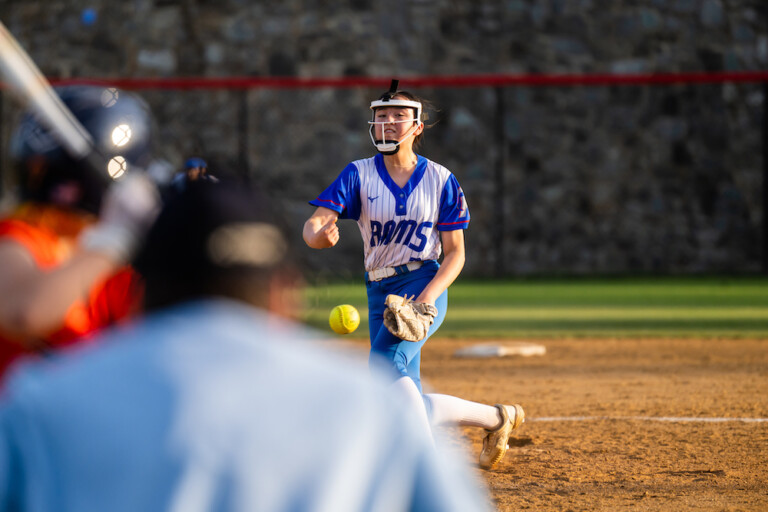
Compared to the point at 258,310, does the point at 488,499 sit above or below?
below

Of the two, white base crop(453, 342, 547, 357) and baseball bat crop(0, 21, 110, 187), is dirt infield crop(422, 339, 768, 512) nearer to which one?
white base crop(453, 342, 547, 357)

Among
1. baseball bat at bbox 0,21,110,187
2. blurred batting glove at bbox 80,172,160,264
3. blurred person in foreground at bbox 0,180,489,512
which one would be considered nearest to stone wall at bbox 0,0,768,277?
baseball bat at bbox 0,21,110,187

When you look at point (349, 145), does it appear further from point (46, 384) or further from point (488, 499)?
point (46, 384)

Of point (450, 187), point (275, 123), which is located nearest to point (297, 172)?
point (275, 123)

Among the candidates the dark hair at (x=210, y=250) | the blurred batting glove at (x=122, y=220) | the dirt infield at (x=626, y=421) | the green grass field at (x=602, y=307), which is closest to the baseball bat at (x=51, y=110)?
the blurred batting glove at (x=122, y=220)

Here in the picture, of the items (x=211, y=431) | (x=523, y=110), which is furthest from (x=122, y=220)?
(x=523, y=110)

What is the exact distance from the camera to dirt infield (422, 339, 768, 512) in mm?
4930

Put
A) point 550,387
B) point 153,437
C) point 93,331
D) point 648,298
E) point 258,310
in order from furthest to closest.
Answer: point 648,298, point 550,387, point 93,331, point 258,310, point 153,437

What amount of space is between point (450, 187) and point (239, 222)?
3.91 m

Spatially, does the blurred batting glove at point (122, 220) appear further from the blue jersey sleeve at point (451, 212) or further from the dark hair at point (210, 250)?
the blue jersey sleeve at point (451, 212)

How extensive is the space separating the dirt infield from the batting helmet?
2.62 m

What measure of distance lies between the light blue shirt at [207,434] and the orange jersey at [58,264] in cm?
139

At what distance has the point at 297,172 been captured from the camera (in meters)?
16.8

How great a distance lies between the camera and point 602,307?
12977 mm
